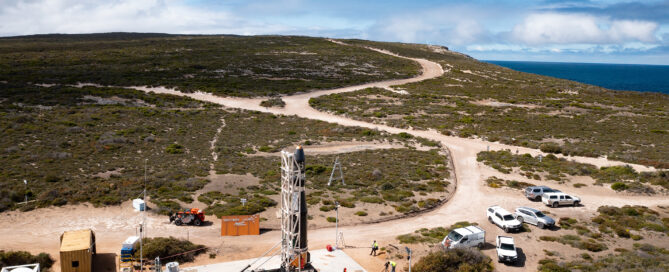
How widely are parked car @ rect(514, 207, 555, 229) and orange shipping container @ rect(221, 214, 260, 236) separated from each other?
65.5 feet

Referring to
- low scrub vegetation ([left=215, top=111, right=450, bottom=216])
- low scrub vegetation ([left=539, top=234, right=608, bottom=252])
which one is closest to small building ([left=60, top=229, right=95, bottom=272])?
low scrub vegetation ([left=215, top=111, right=450, bottom=216])

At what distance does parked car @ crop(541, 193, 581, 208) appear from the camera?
33.9 meters

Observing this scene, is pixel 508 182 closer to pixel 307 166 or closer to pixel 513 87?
pixel 307 166

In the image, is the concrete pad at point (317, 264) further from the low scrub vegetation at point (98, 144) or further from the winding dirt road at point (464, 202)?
the low scrub vegetation at point (98, 144)

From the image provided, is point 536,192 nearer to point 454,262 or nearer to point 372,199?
point 372,199

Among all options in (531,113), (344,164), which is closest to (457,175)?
(344,164)

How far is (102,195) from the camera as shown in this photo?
32125mm

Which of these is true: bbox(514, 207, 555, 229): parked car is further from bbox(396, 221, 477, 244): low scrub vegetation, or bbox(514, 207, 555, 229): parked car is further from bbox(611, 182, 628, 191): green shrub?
bbox(611, 182, 628, 191): green shrub

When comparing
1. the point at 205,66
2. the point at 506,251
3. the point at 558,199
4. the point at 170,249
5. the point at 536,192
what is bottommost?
the point at 170,249

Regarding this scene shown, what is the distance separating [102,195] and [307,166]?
63.5ft

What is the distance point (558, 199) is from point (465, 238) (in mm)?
13902

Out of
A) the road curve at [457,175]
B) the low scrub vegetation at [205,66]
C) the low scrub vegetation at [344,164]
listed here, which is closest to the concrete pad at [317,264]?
the road curve at [457,175]

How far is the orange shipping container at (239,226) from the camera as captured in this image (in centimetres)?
2706

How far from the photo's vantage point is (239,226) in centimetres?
2725
